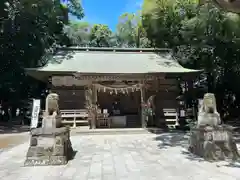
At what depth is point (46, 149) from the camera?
6051 mm

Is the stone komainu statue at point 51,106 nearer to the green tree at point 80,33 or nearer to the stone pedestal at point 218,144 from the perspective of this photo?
the stone pedestal at point 218,144

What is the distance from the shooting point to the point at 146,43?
25.0m

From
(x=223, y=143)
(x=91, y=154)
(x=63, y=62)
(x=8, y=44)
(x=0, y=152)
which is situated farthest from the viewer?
(x=8, y=44)

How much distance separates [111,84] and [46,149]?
8905 millimetres

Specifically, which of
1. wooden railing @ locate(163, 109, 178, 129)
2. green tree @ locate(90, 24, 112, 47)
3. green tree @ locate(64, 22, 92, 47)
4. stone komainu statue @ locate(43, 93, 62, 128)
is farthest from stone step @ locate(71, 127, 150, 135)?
green tree @ locate(90, 24, 112, 47)

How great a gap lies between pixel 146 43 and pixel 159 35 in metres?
6.52

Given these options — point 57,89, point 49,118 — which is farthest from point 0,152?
point 57,89

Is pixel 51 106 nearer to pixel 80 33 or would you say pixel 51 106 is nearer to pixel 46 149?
pixel 46 149

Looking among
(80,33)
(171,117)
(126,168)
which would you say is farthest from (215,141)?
(80,33)

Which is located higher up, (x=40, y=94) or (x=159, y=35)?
(x=159, y=35)

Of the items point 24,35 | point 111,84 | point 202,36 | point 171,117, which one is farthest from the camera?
point 24,35

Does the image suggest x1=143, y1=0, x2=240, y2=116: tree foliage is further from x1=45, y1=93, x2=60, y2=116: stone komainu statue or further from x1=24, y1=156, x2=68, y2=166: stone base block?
x1=24, y1=156, x2=68, y2=166: stone base block

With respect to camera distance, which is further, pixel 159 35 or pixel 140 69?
pixel 159 35

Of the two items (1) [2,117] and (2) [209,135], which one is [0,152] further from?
(1) [2,117]
